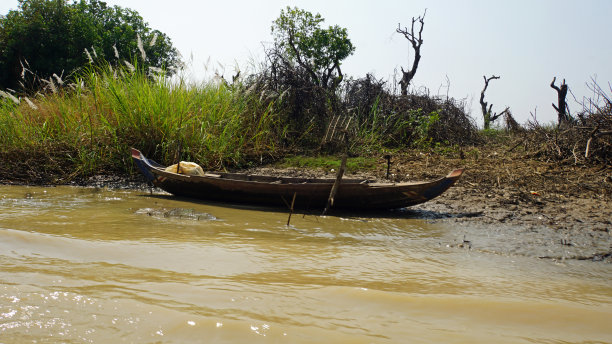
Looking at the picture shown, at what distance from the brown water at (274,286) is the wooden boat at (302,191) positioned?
613 mm

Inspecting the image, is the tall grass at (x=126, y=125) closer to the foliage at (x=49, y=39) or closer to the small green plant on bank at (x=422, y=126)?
the small green plant on bank at (x=422, y=126)

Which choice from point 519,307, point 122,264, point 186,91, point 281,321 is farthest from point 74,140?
point 519,307

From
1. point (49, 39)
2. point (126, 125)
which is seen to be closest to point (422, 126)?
point (126, 125)

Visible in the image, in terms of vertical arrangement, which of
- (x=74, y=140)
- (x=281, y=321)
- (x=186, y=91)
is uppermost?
(x=186, y=91)

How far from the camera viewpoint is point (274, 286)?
264cm

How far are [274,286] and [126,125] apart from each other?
5.88 m

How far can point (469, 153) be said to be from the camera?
30.6ft

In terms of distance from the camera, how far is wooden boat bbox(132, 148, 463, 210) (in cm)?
529

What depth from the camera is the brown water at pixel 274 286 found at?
197cm

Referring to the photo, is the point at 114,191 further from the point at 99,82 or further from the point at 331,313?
the point at 331,313

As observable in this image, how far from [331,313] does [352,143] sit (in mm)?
7134

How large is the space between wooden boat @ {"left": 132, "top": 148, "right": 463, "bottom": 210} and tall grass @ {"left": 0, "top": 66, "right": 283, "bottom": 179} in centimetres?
135

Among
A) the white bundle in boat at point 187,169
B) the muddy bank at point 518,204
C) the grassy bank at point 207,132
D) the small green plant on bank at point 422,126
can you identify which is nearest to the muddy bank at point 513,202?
the muddy bank at point 518,204

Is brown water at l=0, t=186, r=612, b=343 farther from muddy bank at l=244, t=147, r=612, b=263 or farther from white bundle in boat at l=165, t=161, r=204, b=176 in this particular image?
white bundle in boat at l=165, t=161, r=204, b=176
